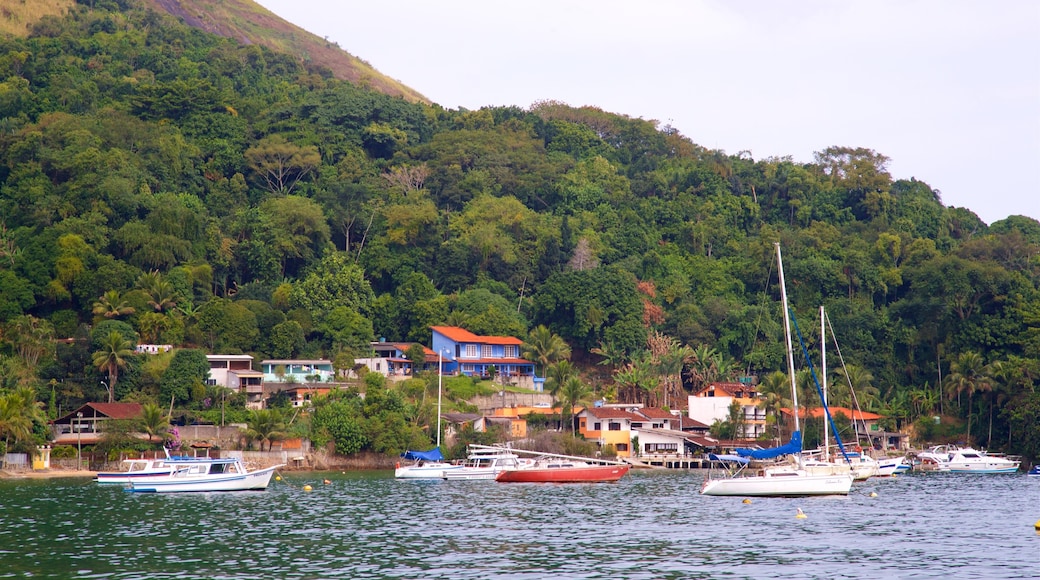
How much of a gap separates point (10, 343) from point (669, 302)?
60477mm

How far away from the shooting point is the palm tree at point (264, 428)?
76.1m

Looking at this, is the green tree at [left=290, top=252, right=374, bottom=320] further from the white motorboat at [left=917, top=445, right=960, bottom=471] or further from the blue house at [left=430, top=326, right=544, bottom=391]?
the white motorboat at [left=917, top=445, right=960, bottom=471]

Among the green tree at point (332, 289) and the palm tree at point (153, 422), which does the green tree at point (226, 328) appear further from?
the palm tree at point (153, 422)

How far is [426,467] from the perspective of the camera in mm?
73375

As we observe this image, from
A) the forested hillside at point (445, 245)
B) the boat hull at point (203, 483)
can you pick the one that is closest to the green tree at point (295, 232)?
the forested hillside at point (445, 245)

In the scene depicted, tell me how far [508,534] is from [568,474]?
2939cm

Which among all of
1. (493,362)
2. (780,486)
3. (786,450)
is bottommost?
(780,486)

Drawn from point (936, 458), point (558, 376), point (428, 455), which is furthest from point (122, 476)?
point (936, 458)

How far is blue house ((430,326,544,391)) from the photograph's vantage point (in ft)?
319

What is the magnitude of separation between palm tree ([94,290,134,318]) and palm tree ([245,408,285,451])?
17593 mm

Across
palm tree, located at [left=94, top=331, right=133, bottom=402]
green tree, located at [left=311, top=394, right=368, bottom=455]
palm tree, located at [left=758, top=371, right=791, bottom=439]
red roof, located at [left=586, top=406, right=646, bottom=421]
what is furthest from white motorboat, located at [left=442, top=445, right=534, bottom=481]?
palm tree, located at [left=94, top=331, right=133, bottom=402]

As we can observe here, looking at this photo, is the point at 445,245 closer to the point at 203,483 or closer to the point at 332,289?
the point at 332,289

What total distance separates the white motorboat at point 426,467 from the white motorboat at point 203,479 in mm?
12459

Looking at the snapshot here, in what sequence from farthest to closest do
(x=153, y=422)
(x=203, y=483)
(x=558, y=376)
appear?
(x=558, y=376) → (x=153, y=422) → (x=203, y=483)
